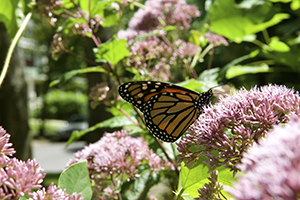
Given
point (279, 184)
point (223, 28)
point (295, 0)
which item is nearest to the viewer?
point (279, 184)

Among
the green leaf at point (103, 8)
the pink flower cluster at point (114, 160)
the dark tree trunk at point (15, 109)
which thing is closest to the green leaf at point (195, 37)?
the green leaf at point (103, 8)

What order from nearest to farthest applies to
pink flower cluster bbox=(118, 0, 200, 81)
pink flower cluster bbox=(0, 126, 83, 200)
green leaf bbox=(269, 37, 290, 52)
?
pink flower cluster bbox=(0, 126, 83, 200), pink flower cluster bbox=(118, 0, 200, 81), green leaf bbox=(269, 37, 290, 52)

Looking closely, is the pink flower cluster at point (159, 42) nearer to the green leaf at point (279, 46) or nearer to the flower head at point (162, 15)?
the flower head at point (162, 15)

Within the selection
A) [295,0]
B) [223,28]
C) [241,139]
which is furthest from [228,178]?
[295,0]

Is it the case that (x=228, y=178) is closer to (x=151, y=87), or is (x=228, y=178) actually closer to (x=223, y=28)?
(x=151, y=87)

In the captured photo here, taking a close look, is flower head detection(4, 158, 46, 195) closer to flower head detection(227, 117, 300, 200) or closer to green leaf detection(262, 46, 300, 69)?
flower head detection(227, 117, 300, 200)

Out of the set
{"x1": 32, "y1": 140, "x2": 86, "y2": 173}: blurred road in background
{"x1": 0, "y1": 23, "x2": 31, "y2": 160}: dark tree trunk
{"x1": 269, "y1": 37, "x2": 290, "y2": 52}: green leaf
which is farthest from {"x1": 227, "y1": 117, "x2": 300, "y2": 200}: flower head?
{"x1": 32, "y1": 140, "x2": 86, "y2": 173}: blurred road in background
